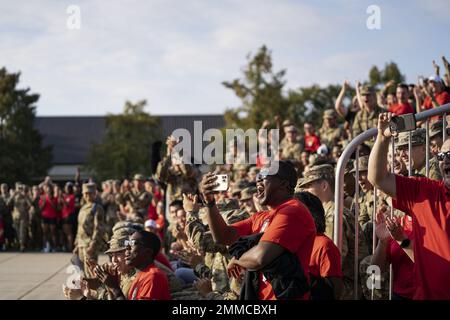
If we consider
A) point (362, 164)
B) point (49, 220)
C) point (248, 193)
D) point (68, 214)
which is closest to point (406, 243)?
point (362, 164)

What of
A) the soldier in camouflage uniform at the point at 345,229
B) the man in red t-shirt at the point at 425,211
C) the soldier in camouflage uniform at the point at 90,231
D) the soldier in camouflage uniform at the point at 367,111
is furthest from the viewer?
the soldier in camouflage uniform at the point at 90,231

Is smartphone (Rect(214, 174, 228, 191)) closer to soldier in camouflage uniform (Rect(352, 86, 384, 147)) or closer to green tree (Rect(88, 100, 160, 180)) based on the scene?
soldier in camouflage uniform (Rect(352, 86, 384, 147))

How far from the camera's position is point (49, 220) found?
66.0 feet

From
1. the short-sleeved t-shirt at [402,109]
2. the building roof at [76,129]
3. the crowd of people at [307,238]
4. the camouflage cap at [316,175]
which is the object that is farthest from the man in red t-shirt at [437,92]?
the building roof at [76,129]

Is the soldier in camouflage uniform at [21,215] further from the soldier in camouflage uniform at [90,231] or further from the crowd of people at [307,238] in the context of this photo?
the crowd of people at [307,238]

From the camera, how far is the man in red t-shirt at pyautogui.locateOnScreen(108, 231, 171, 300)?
17.3 ft

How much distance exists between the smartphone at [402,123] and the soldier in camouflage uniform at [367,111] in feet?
19.0

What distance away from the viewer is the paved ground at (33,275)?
11570mm

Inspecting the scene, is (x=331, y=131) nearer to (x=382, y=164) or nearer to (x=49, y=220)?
(x=382, y=164)

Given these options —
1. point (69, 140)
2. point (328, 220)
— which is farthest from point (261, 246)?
point (69, 140)

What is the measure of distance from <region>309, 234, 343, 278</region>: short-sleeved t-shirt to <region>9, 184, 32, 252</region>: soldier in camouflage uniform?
1702cm
